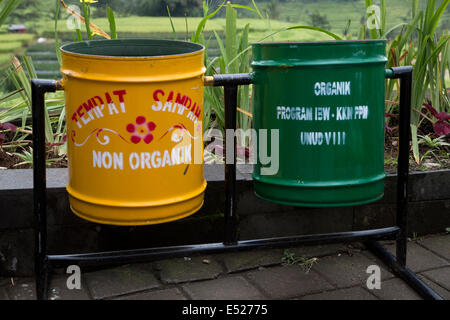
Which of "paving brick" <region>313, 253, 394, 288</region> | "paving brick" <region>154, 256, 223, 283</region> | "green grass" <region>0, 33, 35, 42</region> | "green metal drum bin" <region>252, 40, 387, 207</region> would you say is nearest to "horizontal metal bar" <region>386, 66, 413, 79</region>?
"green metal drum bin" <region>252, 40, 387, 207</region>

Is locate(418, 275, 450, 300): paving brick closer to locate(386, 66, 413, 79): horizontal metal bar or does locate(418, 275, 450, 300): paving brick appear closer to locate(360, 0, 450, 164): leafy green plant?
locate(360, 0, 450, 164): leafy green plant

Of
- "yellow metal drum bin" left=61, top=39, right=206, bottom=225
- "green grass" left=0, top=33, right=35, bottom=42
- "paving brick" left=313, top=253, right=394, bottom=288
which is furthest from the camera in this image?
"green grass" left=0, top=33, right=35, bottom=42

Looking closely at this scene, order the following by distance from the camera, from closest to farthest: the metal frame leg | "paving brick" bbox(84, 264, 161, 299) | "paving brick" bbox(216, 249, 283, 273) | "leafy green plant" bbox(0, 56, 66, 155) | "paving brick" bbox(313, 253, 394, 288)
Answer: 1. the metal frame leg
2. "paving brick" bbox(84, 264, 161, 299)
3. "paving brick" bbox(313, 253, 394, 288)
4. "paving brick" bbox(216, 249, 283, 273)
5. "leafy green plant" bbox(0, 56, 66, 155)

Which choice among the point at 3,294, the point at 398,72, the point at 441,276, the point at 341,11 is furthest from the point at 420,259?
the point at 3,294

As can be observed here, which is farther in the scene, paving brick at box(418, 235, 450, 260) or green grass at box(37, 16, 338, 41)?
green grass at box(37, 16, 338, 41)

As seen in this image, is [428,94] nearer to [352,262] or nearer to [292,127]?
[352,262]

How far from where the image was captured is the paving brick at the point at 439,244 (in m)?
2.85

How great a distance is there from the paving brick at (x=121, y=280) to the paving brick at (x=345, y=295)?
2.14 ft

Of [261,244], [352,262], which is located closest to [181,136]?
[261,244]

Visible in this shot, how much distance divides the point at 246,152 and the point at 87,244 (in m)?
0.90

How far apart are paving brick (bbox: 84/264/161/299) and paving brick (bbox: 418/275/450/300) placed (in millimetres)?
1131

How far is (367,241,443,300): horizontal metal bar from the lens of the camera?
241 cm

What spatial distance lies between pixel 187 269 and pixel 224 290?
0.80 feet
